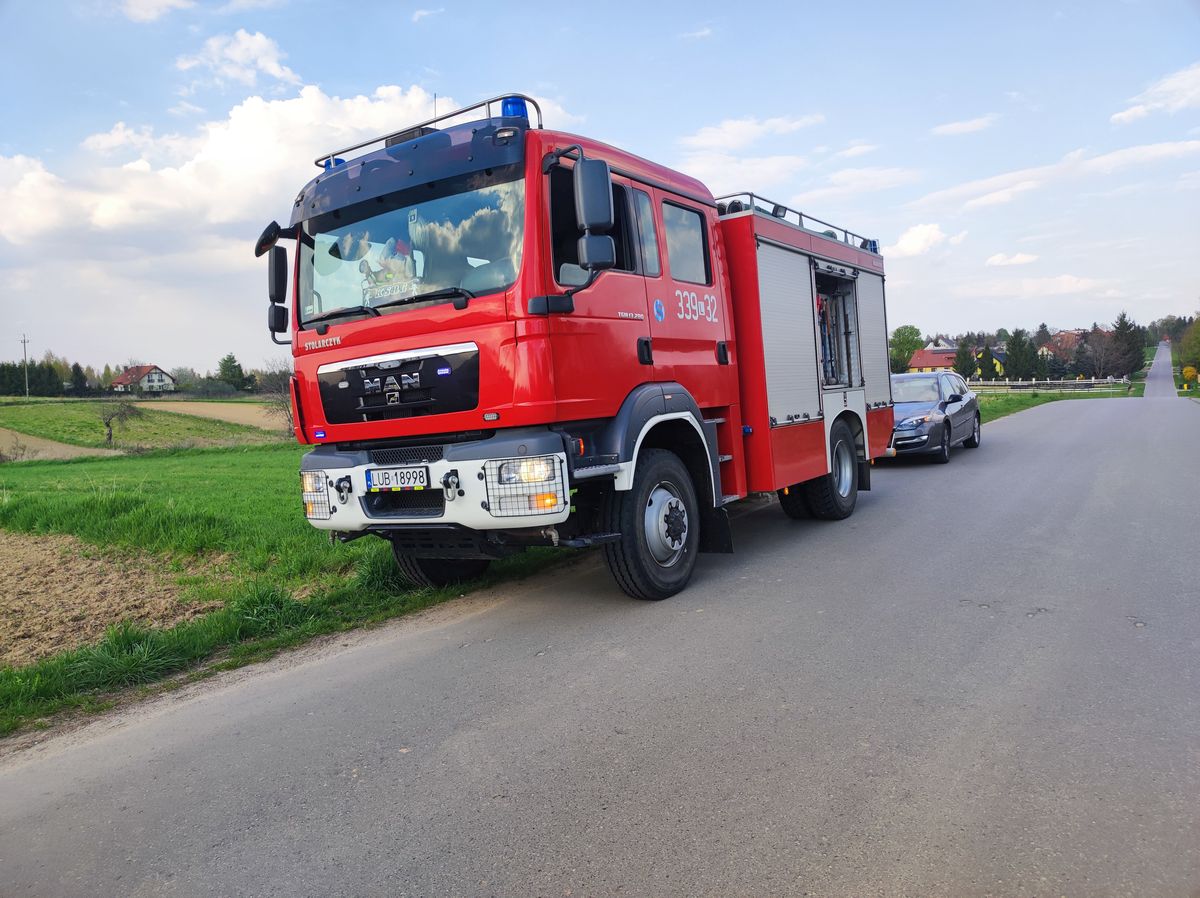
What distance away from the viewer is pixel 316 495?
5.63m

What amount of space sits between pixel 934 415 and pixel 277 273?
35.3 feet

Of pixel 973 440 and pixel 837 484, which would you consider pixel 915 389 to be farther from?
pixel 837 484

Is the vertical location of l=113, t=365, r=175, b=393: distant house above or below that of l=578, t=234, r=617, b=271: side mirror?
above

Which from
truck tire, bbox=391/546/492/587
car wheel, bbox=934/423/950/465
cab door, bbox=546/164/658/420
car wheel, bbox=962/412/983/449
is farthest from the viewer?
car wheel, bbox=962/412/983/449

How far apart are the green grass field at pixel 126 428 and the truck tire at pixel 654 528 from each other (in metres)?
36.7

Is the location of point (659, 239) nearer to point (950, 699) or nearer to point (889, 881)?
point (950, 699)

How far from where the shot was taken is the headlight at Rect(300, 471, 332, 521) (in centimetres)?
557

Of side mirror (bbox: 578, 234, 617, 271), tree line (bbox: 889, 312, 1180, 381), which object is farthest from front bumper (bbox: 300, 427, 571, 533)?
tree line (bbox: 889, 312, 1180, 381)

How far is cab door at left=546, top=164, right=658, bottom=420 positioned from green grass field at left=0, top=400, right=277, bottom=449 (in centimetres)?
3685

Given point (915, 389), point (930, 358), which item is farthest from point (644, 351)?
point (930, 358)

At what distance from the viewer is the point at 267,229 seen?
232 inches

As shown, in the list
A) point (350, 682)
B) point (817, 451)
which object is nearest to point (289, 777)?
point (350, 682)

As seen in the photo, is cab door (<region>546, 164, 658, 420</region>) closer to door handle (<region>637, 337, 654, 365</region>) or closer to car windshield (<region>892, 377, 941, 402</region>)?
door handle (<region>637, 337, 654, 365</region>)

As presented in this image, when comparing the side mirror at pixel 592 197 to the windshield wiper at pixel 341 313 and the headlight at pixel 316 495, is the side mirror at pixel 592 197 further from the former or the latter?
the headlight at pixel 316 495
